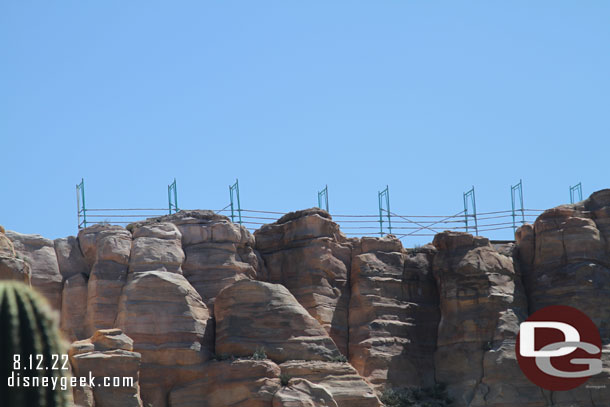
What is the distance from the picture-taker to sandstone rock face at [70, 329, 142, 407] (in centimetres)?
3322

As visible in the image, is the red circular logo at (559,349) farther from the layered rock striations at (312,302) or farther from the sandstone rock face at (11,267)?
the sandstone rock face at (11,267)

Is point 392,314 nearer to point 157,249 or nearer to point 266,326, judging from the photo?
point 266,326

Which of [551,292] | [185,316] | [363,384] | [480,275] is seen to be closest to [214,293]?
[185,316]

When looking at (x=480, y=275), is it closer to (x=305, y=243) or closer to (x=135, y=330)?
(x=305, y=243)

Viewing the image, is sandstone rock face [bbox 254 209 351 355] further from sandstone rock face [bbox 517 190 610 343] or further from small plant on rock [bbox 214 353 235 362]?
sandstone rock face [bbox 517 190 610 343]

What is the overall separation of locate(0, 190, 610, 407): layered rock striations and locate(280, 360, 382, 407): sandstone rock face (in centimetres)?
5

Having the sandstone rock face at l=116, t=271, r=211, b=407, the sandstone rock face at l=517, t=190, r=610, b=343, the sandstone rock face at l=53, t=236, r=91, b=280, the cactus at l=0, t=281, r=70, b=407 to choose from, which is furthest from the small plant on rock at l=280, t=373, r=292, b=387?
the cactus at l=0, t=281, r=70, b=407

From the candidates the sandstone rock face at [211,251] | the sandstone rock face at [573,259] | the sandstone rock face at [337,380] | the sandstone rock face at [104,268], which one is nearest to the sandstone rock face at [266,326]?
the sandstone rock face at [337,380]

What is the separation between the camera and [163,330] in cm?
3781

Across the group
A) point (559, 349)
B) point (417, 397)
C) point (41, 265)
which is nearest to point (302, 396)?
point (417, 397)

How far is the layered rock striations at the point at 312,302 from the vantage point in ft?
123

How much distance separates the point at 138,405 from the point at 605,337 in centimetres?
1824

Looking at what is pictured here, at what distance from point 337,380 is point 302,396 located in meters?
2.37

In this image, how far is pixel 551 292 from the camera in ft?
141
